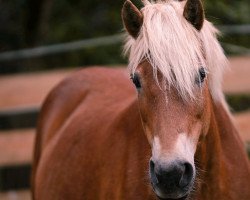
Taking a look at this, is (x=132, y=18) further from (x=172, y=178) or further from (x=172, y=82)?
(x=172, y=178)

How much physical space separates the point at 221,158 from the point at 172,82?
64 cm

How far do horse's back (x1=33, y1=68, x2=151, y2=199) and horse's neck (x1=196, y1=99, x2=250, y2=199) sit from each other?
0.33 m

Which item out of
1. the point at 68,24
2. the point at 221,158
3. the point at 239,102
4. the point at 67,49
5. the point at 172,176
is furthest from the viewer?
the point at 68,24

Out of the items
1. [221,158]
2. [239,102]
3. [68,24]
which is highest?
[221,158]

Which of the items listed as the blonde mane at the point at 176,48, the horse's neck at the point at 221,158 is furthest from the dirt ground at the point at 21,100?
the blonde mane at the point at 176,48

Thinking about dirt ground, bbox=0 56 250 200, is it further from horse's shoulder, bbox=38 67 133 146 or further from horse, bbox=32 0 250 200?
horse, bbox=32 0 250 200

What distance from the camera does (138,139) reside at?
379 centimetres

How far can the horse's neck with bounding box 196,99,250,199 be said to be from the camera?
3.63 m

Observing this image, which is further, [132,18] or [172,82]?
[132,18]

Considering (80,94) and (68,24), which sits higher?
(80,94)

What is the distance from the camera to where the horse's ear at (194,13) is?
11.4ft

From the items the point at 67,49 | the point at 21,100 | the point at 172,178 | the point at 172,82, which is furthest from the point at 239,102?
the point at 172,178

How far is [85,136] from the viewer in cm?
459

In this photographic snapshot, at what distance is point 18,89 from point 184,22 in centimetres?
439
